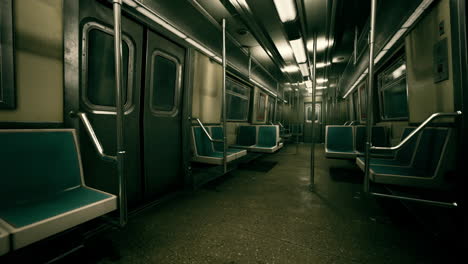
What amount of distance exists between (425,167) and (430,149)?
0.21 metres

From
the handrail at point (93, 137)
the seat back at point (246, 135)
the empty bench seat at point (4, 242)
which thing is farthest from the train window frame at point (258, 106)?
the empty bench seat at point (4, 242)

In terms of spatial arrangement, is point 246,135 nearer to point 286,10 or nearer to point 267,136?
point 267,136

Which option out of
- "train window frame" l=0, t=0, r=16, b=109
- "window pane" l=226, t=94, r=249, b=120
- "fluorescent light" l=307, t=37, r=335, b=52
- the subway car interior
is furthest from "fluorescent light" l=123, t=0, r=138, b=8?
"fluorescent light" l=307, t=37, r=335, b=52

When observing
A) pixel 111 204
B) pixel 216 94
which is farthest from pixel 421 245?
pixel 216 94

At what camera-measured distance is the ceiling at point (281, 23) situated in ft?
9.52

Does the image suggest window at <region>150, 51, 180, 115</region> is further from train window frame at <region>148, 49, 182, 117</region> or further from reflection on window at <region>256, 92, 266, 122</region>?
reflection on window at <region>256, 92, 266, 122</region>

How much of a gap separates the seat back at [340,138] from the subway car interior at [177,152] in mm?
675

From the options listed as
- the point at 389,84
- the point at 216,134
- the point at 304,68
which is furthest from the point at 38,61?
the point at 304,68

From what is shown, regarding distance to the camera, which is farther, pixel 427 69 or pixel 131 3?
pixel 427 69

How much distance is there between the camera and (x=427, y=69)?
2246 millimetres

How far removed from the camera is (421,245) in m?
1.56

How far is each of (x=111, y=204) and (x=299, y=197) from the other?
7.53 feet

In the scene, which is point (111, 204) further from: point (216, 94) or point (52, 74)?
point (216, 94)

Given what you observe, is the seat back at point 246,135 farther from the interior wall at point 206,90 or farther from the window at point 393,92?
the window at point 393,92
